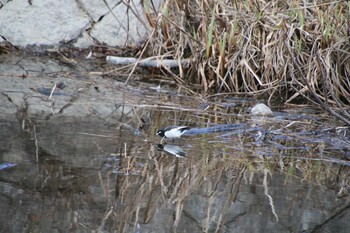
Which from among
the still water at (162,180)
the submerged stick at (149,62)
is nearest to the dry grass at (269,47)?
the submerged stick at (149,62)

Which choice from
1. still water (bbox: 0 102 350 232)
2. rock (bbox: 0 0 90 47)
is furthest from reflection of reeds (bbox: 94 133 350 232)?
rock (bbox: 0 0 90 47)

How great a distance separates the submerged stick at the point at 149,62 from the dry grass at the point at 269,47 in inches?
2.3

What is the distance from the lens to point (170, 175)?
A: 2826mm

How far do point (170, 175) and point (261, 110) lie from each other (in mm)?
1291

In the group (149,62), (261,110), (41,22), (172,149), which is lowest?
(172,149)

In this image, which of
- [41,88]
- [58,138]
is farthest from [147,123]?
[41,88]

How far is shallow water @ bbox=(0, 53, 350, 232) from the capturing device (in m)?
2.38

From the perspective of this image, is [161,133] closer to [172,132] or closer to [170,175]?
[172,132]

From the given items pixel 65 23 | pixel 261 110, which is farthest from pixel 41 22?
pixel 261 110

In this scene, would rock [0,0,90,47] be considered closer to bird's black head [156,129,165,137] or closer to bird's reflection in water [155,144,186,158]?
bird's black head [156,129,165,137]

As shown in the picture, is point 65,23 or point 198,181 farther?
point 65,23

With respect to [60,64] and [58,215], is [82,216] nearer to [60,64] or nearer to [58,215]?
[58,215]

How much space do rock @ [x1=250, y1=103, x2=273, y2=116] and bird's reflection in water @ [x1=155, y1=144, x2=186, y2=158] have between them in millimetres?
866

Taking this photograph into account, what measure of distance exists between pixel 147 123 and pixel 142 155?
2.08 feet
